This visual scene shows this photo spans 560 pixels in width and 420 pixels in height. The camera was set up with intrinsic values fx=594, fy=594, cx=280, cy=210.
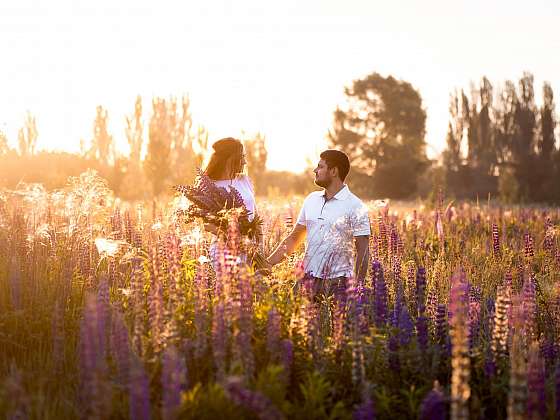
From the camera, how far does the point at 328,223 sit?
5797 mm

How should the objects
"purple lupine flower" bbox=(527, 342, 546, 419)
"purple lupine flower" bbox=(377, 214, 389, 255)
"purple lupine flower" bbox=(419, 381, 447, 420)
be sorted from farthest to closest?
"purple lupine flower" bbox=(377, 214, 389, 255) → "purple lupine flower" bbox=(419, 381, 447, 420) → "purple lupine flower" bbox=(527, 342, 546, 419)

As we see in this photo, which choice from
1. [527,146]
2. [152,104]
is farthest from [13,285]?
[527,146]

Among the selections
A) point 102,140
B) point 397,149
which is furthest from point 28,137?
point 397,149

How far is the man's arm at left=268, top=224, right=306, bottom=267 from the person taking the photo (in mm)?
5828

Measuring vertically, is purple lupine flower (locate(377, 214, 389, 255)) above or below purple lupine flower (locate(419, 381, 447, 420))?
above

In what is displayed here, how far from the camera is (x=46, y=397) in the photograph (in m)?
3.42

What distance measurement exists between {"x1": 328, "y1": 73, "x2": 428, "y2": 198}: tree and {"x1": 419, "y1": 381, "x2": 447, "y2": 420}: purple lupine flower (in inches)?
1606

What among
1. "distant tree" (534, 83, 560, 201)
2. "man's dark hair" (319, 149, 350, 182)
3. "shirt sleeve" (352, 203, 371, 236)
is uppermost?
"distant tree" (534, 83, 560, 201)

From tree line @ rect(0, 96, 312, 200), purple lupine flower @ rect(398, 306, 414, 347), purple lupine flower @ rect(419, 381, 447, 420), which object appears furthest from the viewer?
tree line @ rect(0, 96, 312, 200)

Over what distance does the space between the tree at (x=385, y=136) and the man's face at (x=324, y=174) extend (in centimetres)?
3772

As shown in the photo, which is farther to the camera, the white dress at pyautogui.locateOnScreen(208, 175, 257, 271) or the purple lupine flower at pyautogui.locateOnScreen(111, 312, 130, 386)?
the white dress at pyautogui.locateOnScreen(208, 175, 257, 271)

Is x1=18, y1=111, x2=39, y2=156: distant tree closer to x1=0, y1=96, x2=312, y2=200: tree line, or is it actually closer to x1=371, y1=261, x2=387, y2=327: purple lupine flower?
x1=0, y1=96, x2=312, y2=200: tree line

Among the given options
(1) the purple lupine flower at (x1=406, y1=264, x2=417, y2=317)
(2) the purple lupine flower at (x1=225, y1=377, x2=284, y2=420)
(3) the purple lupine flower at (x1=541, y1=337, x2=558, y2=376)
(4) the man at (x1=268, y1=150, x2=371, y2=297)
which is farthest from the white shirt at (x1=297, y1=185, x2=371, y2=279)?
(2) the purple lupine flower at (x1=225, y1=377, x2=284, y2=420)

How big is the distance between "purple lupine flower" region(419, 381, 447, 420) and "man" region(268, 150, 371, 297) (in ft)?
8.51
